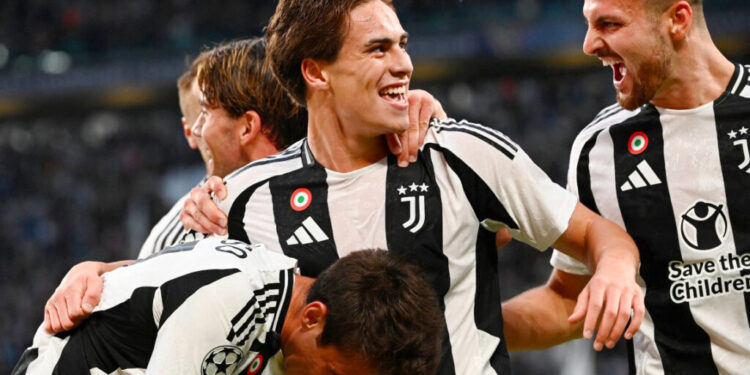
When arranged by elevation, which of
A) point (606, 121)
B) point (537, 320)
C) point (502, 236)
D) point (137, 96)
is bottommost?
point (537, 320)

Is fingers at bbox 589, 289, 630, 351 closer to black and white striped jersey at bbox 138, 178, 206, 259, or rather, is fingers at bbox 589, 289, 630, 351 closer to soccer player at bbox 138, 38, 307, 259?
soccer player at bbox 138, 38, 307, 259

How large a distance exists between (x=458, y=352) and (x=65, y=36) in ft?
50.3

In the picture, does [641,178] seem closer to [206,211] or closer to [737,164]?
[737,164]

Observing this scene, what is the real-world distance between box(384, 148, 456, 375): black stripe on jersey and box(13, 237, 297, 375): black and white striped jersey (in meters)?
0.36

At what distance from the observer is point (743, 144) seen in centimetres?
290

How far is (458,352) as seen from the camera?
8.98ft

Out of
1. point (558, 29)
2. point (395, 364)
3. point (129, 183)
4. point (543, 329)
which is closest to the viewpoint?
point (395, 364)

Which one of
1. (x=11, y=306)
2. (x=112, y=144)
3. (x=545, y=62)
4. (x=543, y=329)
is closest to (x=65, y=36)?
(x=112, y=144)

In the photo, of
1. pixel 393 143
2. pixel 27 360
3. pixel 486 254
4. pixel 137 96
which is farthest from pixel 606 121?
pixel 137 96

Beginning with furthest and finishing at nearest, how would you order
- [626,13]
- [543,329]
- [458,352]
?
[543,329]
[626,13]
[458,352]

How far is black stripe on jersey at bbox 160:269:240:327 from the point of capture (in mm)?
2379

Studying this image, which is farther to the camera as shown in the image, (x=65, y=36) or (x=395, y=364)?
(x=65, y=36)

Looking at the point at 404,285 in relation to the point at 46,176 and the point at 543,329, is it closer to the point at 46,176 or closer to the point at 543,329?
the point at 543,329

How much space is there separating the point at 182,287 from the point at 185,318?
9cm
